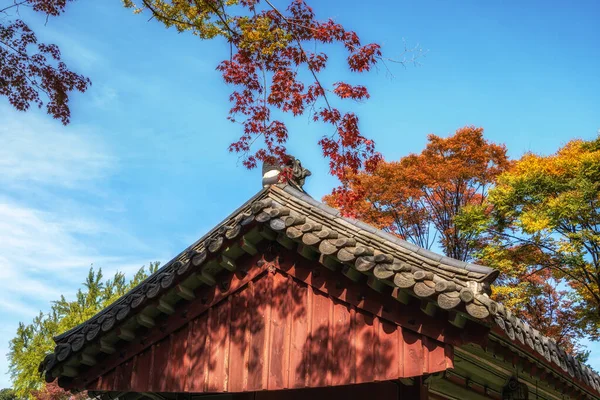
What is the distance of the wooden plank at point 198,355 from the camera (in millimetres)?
7361

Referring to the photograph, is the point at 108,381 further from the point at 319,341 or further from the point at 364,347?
the point at 364,347

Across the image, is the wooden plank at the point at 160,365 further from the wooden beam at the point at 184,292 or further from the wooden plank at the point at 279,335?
the wooden plank at the point at 279,335

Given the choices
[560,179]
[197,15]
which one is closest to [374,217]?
[560,179]

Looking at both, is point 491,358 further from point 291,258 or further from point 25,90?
point 25,90

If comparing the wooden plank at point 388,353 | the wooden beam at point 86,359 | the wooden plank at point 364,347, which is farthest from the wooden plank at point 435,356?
the wooden beam at point 86,359

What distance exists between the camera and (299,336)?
22.6 feet

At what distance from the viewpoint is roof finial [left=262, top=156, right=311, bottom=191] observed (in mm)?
9078

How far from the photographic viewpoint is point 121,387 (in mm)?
7949

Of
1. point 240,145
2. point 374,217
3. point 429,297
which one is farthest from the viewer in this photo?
point 374,217

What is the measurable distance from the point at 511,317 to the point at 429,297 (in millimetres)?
1474

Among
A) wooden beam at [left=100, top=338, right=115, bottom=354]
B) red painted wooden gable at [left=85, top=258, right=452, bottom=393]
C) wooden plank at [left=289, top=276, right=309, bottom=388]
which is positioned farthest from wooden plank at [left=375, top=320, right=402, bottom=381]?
wooden beam at [left=100, top=338, right=115, bottom=354]

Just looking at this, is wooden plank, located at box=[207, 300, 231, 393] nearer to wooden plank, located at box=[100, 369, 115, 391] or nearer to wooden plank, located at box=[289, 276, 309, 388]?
wooden plank, located at box=[289, 276, 309, 388]

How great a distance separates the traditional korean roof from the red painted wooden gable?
16.8 inches

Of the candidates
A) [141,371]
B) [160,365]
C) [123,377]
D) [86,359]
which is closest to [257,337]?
[160,365]
